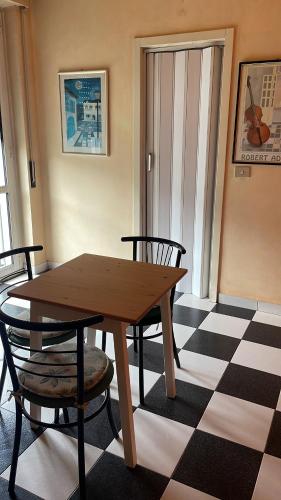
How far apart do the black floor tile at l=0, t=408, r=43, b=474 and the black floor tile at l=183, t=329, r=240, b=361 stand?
116 centimetres

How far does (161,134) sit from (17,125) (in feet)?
4.48

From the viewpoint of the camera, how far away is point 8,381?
2.40m

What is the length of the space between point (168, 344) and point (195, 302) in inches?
52.4

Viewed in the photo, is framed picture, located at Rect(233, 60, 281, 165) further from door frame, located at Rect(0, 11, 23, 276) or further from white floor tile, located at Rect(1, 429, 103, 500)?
white floor tile, located at Rect(1, 429, 103, 500)

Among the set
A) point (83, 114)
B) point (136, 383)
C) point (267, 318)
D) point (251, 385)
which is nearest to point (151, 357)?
point (136, 383)

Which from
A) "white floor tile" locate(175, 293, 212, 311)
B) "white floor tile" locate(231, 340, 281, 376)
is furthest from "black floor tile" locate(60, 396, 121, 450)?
"white floor tile" locate(175, 293, 212, 311)

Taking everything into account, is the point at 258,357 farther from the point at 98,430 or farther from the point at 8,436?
the point at 8,436

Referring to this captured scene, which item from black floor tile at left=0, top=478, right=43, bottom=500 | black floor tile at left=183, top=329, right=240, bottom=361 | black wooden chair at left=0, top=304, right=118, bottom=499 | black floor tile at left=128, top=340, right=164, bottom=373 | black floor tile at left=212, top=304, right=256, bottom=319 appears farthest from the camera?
black floor tile at left=212, top=304, right=256, bottom=319

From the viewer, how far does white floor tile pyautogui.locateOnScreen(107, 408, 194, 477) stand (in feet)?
5.97

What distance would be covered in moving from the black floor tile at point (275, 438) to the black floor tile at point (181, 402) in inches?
13.7

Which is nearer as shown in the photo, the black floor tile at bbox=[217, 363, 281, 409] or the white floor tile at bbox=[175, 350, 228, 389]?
the black floor tile at bbox=[217, 363, 281, 409]

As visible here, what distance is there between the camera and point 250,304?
11.0 feet

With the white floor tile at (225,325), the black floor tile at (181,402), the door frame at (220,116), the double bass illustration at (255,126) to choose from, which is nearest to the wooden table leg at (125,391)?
the black floor tile at (181,402)

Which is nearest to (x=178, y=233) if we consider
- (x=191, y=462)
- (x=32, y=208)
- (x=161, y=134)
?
(x=161, y=134)
